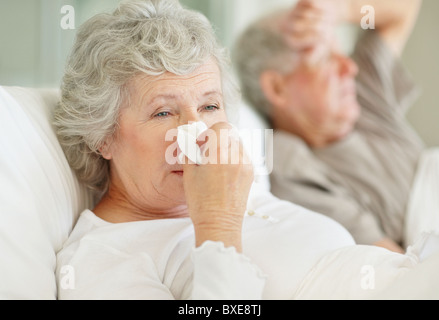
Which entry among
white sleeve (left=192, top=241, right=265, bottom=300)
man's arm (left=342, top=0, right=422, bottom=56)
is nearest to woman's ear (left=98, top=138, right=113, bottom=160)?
white sleeve (left=192, top=241, right=265, bottom=300)

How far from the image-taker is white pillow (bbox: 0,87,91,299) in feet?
3.20

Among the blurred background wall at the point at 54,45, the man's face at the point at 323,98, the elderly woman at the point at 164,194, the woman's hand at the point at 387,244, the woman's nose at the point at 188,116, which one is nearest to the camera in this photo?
the elderly woman at the point at 164,194

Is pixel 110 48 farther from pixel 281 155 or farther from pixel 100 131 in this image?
pixel 281 155

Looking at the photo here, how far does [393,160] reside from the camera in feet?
7.25

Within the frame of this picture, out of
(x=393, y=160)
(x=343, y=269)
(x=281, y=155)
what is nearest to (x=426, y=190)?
(x=393, y=160)

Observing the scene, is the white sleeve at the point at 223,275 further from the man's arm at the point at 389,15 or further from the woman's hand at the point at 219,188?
the man's arm at the point at 389,15

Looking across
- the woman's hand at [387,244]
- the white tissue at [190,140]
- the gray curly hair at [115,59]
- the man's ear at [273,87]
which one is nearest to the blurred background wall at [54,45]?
the gray curly hair at [115,59]

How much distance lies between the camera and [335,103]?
2.24m

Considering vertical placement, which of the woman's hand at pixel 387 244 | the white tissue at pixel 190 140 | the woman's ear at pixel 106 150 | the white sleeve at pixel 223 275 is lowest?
the woman's hand at pixel 387 244

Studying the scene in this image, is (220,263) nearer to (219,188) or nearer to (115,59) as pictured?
(219,188)

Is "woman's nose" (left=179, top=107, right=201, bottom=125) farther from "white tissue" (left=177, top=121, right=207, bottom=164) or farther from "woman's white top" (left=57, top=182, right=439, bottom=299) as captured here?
"woman's white top" (left=57, top=182, right=439, bottom=299)

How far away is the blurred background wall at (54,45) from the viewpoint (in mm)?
2047

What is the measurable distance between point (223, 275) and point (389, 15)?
5.94ft

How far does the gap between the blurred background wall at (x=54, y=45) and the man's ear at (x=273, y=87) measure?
49 centimetres
